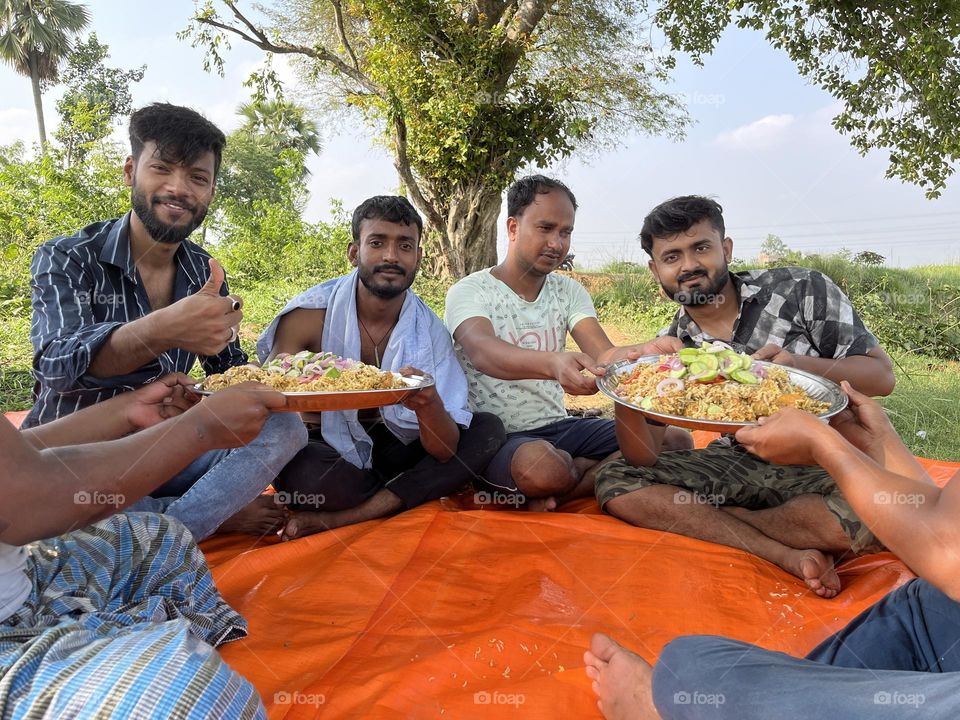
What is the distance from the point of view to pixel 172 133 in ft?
10.7

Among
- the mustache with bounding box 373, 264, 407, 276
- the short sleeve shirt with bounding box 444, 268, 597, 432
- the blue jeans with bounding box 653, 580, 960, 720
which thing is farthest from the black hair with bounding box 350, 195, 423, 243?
the blue jeans with bounding box 653, 580, 960, 720

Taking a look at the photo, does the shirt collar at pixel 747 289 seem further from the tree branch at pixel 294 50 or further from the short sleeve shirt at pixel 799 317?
the tree branch at pixel 294 50

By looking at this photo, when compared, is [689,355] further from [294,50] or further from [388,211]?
[294,50]

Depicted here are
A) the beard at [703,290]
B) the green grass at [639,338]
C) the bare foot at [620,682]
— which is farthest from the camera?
the green grass at [639,338]

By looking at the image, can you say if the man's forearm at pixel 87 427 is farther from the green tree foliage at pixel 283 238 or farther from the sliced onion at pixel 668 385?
the green tree foliage at pixel 283 238

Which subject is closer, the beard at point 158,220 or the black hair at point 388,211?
the beard at point 158,220

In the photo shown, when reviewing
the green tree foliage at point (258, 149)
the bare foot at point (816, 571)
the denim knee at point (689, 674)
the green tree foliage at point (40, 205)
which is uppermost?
the green tree foliage at point (258, 149)

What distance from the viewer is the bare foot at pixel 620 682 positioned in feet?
6.07

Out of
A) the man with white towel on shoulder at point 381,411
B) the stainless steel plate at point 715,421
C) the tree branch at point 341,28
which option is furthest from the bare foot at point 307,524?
the tree branch at point 341,28

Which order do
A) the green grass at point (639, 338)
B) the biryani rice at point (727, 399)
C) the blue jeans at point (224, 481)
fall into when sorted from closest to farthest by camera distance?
the biryani rice at point (727, 399) < the blue jeans at point (224, 481) < the green grass at point (639, 338)

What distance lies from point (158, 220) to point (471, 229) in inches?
330

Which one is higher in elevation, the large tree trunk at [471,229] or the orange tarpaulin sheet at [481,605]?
the large tree trunk at [471,229]

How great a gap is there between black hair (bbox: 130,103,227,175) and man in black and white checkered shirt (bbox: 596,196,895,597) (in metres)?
2.17

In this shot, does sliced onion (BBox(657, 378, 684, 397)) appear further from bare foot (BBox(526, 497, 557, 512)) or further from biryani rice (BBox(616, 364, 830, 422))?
bare foot (BBox(526, 497, 557, 512))
